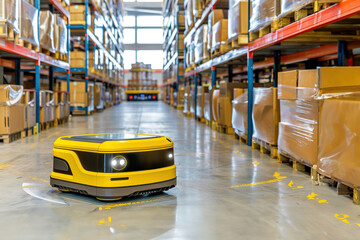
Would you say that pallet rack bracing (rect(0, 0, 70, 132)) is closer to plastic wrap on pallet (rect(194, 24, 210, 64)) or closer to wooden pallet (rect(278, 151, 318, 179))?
plastic wrap on pallet (rect(194, 24, 210, 64))

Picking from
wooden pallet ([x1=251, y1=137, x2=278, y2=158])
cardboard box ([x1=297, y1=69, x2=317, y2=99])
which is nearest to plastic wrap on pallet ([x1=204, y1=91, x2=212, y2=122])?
wooden pallet ([x1=251, y1=137, x2=278, y2=158])

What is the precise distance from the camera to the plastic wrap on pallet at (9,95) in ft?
18.8

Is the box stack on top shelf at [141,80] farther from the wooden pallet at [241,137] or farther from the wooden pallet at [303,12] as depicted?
the wooden pallet at [303,12]

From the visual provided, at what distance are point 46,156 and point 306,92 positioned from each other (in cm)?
327

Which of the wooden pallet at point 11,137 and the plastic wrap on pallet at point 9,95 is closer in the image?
the plastic wrap on pallet at point 9,95

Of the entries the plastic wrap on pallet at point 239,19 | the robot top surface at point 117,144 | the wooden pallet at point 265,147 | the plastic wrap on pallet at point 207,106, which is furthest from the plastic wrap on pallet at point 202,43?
the robot top surface at point 117,144

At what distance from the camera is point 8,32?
5781mm

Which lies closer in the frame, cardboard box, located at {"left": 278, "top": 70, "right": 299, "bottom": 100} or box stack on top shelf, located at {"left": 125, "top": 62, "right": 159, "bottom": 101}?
cardboard box, located at {"left": 278, "top": 70, "right": 299, "bottom": 100}

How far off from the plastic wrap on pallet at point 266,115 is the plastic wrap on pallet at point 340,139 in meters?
1.34

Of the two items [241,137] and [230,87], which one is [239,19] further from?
[241,137]

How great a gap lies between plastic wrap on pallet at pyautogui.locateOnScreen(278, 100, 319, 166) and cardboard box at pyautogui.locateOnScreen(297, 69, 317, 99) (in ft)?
0.22

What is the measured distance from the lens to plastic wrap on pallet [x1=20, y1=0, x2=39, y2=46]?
6.53 m

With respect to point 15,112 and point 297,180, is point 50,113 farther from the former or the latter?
point 297,180

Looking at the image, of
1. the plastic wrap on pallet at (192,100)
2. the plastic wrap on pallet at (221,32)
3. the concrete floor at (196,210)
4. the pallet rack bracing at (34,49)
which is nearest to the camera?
the concrete floor at (196,210)
